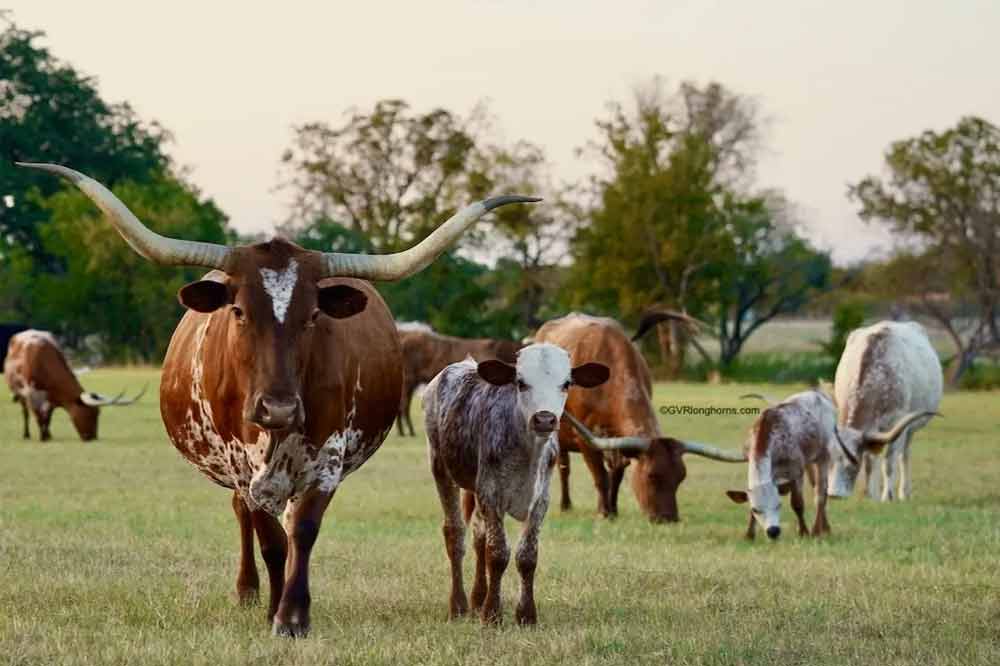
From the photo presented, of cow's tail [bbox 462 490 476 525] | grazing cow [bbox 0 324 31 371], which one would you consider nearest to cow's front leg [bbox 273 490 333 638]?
cow's tail [bbox 462 490 476 525]

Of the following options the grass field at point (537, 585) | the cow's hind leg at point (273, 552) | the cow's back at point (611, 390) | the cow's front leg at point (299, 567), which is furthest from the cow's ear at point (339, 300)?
the cow's back at point (611, 390)

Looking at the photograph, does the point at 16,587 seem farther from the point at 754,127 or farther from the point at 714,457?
the point at 754,127

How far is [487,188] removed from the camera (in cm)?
6438

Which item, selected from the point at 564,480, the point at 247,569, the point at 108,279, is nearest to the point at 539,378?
the point at 247,569

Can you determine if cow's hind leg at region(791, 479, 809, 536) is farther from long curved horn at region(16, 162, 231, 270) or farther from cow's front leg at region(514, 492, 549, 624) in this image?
long curved horn at region(16, 162, 231, 270)

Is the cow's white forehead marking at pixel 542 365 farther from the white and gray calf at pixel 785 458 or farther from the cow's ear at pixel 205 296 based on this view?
the white and gray calf at pixel 785 458

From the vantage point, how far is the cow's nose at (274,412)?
728 centimetres

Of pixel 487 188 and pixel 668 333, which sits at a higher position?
pixel 487 188

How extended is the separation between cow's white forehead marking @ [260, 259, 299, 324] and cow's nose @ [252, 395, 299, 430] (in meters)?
0.41

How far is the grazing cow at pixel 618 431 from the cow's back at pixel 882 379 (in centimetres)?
229

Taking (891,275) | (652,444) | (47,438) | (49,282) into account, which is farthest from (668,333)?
(652,444)

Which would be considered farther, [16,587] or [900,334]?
[900,334]

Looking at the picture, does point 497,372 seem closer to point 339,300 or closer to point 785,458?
point 339,300

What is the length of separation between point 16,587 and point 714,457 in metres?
6.15
